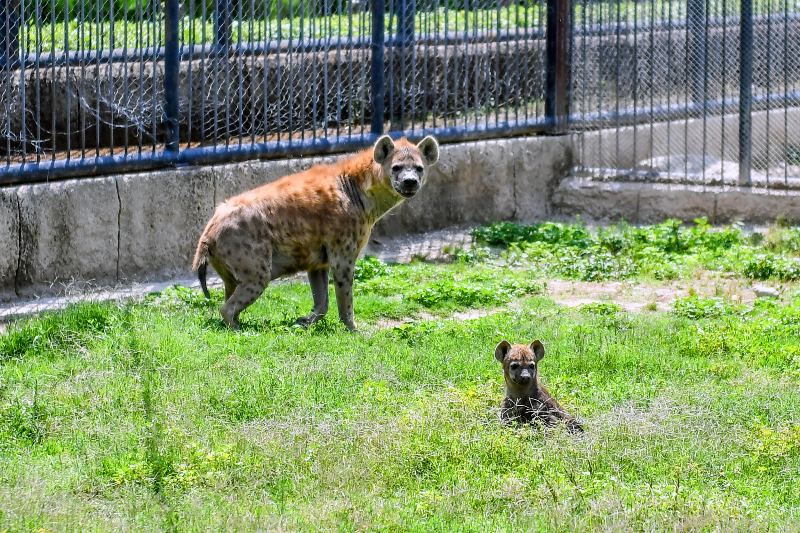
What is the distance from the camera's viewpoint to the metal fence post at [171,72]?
9156 mm

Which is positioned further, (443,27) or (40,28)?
(443,27)

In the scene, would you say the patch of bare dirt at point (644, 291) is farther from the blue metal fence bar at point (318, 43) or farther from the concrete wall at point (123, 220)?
the blue metal fence bar at point (318, 43)

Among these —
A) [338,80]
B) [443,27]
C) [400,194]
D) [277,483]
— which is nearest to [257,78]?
[338,80]

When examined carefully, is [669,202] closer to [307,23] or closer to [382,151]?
[307,23]

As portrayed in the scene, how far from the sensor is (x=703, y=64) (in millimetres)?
11852

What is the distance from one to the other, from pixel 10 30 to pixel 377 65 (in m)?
3.59

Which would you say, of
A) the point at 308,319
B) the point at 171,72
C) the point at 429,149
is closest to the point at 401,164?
the point at 429,149

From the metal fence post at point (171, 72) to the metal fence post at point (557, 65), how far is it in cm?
455

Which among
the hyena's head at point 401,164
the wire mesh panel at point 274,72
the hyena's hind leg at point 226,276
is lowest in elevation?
the hyena's hind leg at point 226,276

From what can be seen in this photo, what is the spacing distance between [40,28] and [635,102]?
6404 millimetres

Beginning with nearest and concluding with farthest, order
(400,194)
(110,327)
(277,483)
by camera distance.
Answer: (277,483) → (110,327) → (400,194)

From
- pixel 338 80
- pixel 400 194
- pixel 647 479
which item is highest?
pixel 338 80

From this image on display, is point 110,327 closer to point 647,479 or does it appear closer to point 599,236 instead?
point 647,479

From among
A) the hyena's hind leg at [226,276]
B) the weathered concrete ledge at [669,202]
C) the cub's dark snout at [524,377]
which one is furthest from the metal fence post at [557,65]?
the cub's dark snout at [524,377]
